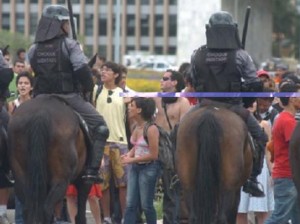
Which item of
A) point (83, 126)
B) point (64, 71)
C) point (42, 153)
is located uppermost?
point (64, 71)

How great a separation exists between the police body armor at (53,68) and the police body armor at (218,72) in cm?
153

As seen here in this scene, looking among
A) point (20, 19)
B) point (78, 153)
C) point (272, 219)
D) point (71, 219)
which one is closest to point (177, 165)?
point (78, 153)

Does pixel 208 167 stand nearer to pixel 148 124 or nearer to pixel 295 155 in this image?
pixel 295 155

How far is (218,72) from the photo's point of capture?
577 inches

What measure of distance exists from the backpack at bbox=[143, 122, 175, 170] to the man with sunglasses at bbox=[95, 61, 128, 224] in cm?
127

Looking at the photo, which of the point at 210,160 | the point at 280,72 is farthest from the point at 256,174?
the point at 280,72

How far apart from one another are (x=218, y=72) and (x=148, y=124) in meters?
2.49

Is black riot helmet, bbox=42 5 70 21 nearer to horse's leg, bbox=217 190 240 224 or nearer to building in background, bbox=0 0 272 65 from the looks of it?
horse's leg, bbox=217 190 240 224

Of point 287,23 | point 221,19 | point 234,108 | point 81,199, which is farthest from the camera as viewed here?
point 287,23

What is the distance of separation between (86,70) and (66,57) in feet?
0.93

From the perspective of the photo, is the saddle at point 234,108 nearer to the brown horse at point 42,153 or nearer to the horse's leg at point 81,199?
the brown horse at point 42,153

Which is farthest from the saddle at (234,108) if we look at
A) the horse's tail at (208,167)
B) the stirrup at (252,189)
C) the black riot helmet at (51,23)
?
the black riot helmet at (51,23)

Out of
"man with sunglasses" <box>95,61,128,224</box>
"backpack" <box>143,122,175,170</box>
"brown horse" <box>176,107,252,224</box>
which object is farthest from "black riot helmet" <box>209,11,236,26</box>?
"man with sunglasses" <box>95,61,128,224</box>

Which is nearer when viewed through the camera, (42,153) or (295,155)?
(42,153)
